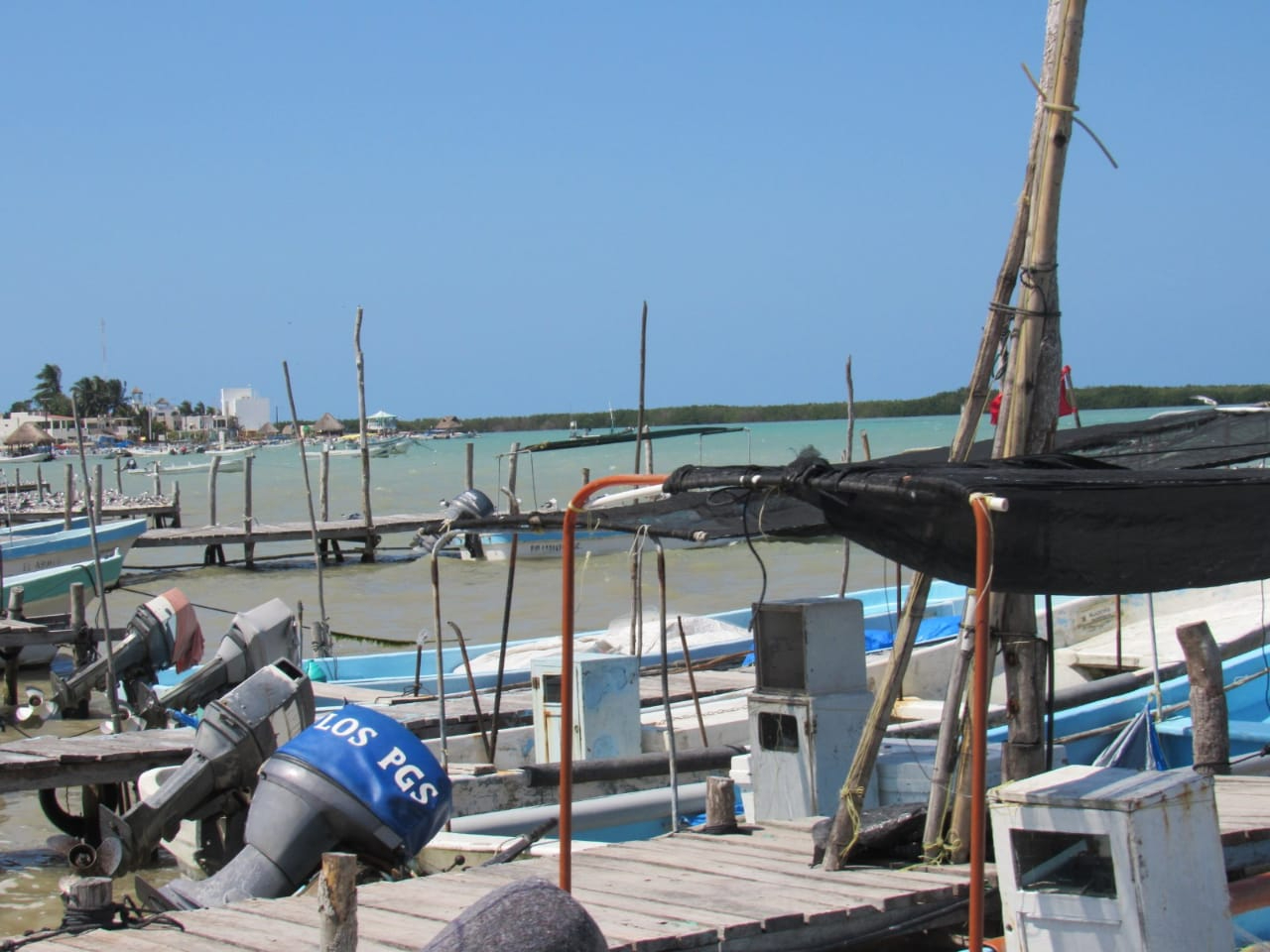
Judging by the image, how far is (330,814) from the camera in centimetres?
659

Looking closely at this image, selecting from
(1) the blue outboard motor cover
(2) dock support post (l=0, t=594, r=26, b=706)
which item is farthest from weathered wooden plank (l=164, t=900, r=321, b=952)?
(2) dock support post (l=0, t=594, r=26, b=706)

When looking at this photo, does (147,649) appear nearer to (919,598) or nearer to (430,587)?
(919,598)

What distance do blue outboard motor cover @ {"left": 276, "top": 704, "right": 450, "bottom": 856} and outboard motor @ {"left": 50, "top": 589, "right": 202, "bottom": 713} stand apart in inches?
259

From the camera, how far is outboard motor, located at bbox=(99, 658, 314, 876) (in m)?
8.23

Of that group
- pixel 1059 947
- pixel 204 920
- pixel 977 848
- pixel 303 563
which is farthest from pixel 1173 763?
pixel 303 563

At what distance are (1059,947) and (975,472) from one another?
1.61 metres

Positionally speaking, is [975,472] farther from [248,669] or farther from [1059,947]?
[248,669]

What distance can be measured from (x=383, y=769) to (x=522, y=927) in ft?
15.3

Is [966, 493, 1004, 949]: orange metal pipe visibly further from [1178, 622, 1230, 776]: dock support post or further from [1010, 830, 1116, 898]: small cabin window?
[1178, 622, 1230, 776]: dock support post

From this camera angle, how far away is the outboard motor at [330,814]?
659cm

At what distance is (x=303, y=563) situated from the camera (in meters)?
32.5

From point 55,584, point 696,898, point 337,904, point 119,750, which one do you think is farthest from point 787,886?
point 55,584

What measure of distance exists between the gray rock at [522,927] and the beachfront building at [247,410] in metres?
153

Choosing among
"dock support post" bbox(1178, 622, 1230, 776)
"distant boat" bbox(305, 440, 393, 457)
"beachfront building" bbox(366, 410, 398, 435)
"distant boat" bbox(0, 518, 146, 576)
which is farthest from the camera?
"beachfront building" bbox(366, 410, 398, 435)
